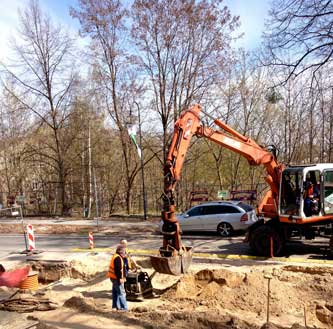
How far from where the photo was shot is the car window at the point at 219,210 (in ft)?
57.5

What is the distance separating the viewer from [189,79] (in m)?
26.2

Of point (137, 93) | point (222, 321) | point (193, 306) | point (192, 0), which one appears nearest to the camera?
point (222, 321)

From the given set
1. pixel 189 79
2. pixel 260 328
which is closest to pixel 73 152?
pixel 189 79

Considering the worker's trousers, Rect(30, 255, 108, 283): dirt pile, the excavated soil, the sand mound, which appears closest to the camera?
the excavated soil

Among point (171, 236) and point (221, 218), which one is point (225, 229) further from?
point (171, 236)

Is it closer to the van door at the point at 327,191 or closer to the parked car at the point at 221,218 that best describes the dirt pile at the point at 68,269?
the parked car at the point at 221,218

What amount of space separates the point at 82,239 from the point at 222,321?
1300 cm

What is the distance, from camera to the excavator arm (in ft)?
29.9

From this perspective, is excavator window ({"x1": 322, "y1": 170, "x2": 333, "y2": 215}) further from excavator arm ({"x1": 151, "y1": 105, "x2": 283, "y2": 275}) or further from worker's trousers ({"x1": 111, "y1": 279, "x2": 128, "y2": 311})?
worker's trousers ({"x1": 111, "y1": 279, "x2": 128, "y2": 311})

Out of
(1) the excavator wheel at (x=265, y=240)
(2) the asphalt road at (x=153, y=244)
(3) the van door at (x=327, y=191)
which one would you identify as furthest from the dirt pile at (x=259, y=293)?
(2) the asphalt road at (x=153, y=244)

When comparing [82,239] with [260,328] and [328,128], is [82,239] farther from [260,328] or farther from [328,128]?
[328,128]

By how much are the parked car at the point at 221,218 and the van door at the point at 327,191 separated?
5.13m

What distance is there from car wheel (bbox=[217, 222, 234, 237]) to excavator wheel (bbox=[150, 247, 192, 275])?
27.6 ft

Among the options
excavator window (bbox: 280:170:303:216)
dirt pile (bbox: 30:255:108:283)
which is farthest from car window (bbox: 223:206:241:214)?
dirt pile (bbox: 30:255:108:283)
